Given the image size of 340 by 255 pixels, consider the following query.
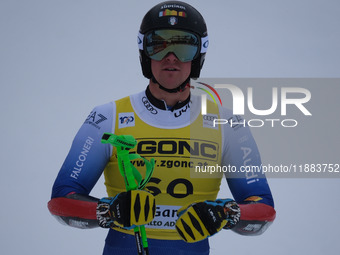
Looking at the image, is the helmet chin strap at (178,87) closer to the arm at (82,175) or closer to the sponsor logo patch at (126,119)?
the sponsor logo patch at (126,119)

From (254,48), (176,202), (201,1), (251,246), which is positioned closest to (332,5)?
(254,48)

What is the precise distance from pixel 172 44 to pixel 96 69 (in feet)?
13.9

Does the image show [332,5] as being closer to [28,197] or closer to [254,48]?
[254,48]

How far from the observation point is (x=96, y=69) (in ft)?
25.3

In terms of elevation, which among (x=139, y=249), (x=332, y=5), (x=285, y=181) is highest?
(x=332, y=5)

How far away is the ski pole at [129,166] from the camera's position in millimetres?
3039

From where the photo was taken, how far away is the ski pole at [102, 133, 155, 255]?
3039 millimetres

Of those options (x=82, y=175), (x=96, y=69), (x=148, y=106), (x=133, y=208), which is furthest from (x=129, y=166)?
(x=96, y=69)

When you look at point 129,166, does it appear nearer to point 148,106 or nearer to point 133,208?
point 133,208

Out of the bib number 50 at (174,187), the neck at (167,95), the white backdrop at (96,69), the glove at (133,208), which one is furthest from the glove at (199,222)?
the white backdrop at (96,69)

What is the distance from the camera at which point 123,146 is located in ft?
10.1

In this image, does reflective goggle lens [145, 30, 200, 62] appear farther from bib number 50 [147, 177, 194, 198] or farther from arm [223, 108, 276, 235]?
bib number 50 [147, 177, 194, 198]

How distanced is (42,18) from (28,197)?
2.76 metres

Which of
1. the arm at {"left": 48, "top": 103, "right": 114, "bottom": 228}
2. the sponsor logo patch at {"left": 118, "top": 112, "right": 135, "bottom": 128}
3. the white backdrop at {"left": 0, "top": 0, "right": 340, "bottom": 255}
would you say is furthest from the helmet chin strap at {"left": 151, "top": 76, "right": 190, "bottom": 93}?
the white backdrop at {"left": 0, "top": 0, "right": 340, "bottom": 255}
